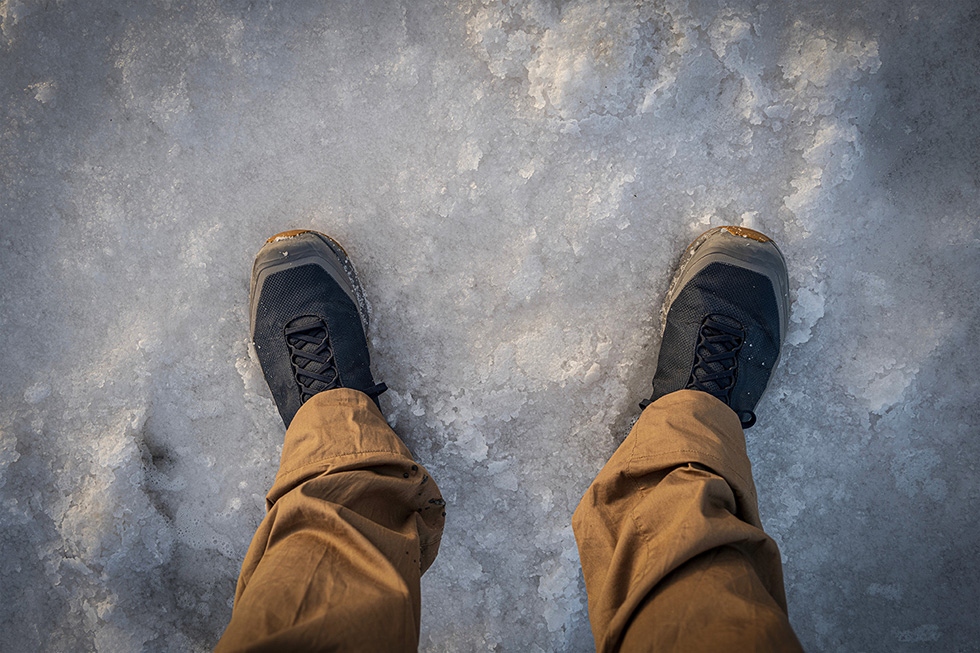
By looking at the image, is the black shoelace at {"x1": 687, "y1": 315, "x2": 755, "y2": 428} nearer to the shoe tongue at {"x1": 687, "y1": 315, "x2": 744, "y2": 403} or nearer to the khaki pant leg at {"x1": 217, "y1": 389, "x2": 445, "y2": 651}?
the shoe tongue at {"x1": 687, "y1": 315, "x2": 744, "y2": 403}

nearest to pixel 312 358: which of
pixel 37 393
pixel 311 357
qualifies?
pixel 311 357

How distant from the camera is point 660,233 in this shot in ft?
3.82

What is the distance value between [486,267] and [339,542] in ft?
2.15

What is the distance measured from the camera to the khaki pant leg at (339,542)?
26.1 inches

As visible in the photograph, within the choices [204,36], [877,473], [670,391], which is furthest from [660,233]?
[204,36]

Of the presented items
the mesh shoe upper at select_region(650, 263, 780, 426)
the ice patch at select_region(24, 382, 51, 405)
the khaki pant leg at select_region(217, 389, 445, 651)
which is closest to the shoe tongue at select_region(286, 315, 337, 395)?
the khaki pant leg at select_region(217, 389, 445, 651)

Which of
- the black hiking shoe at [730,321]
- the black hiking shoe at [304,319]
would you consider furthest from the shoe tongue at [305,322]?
the black hiking shoe at [730,321]

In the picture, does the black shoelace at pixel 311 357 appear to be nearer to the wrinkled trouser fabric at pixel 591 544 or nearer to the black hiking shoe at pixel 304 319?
the black hiking shoe at pixel 304 319

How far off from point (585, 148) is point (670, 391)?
0.57 metres

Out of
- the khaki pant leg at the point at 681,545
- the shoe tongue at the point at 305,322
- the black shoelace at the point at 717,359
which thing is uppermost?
the shoe tongue at the point at 305,322

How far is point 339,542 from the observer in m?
0.77

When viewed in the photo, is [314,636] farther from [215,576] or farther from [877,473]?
[877,473]

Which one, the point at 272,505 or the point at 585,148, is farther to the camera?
the point at 585,148

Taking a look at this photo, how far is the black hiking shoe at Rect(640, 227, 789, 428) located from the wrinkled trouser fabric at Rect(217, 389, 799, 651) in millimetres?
126
